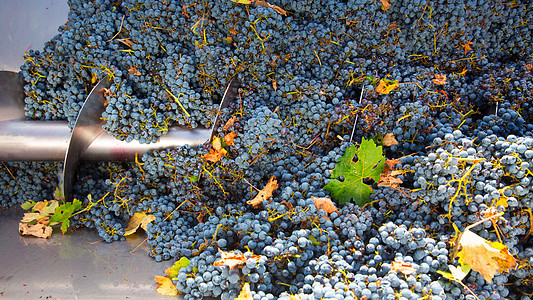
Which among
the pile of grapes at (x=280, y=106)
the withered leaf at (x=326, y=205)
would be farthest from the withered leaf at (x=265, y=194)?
the withered leaf at (x=326, y=205)

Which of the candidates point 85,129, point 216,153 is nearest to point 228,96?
point 216,153

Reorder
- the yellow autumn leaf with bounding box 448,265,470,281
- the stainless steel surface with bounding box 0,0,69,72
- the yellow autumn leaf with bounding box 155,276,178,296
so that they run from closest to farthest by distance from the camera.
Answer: the yellow autumn leaf with bounding box 448,265,470,281
the yellow autumn leaf with bounding box 155,276,178,296
the stainless steel surface with bounding box 0,0,69,72

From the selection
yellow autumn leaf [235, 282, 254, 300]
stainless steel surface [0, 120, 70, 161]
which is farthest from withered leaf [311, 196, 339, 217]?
stainless steel surface [0, 120, 70, 161]

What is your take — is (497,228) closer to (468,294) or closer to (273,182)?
(468,294)

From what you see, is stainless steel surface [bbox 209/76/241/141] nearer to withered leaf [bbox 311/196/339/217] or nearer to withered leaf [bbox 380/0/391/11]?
withered leaf [bbox 311/196/339/217]

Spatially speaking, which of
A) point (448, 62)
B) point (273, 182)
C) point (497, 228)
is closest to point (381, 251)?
point (497, 228)

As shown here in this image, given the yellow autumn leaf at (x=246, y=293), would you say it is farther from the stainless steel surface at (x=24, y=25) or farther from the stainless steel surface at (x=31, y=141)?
the stainless steel surface at (x=24, y=25)
